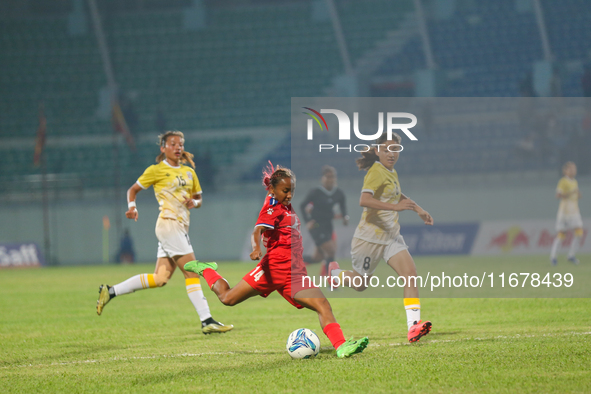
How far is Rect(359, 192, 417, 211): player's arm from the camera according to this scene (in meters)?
7.18

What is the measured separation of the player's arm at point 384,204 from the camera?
23.6ft

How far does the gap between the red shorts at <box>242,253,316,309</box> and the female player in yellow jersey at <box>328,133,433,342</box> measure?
136cm

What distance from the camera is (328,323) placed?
6.10 metres

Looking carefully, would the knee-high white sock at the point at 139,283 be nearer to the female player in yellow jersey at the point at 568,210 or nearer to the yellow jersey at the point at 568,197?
the female player in yellow jersey at the point at 568,210

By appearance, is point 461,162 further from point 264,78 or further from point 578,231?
point 264,78

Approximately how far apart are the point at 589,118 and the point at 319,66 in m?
12.9

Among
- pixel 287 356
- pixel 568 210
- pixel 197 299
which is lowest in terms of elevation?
pixel 287 356

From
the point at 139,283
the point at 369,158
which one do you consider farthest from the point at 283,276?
the point at 139,283

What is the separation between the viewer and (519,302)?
995 cm

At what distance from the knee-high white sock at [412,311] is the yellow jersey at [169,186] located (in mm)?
3177

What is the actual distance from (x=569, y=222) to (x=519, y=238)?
15.2ft

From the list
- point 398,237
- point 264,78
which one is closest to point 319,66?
point 264,78

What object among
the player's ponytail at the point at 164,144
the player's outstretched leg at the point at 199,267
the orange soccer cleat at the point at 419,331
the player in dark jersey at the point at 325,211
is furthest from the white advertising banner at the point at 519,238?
the player's outstretched leg at the point at 199,267

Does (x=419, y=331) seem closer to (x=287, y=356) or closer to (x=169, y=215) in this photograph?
(x=287, y=356)
